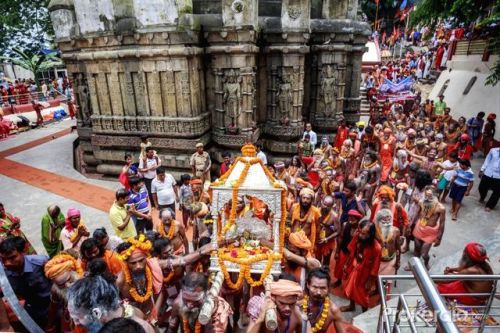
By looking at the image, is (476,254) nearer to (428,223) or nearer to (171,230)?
(428,223)

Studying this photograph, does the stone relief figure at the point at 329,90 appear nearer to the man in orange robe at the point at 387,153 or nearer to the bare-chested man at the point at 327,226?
the man in orange robe at the point at 387,153

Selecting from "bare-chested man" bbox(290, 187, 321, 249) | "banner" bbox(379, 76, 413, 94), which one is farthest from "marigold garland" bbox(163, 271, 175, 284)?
"banner" bbox(379, 76, 413, 94)

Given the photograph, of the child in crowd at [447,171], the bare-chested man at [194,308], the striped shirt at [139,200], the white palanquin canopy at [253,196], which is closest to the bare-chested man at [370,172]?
the child in crowd at [447,171]

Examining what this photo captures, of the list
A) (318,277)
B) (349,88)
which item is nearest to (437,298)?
(318,277)

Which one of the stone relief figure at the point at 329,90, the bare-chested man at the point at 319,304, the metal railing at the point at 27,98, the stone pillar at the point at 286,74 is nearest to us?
the bare-chested man at the point at 319,304

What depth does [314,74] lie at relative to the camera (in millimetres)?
11383

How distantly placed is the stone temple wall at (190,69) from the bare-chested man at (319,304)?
643 centimetres

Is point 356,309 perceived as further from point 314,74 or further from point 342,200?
point 314,74

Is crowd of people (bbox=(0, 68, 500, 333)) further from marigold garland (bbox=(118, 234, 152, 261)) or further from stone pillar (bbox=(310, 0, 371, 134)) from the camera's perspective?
stone pillar (bbox=(310, 0, 371, 134))

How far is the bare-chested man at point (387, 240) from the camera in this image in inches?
185

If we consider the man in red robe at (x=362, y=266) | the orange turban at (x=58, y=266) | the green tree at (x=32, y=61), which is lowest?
the man in red robe at (x=362, y=266)

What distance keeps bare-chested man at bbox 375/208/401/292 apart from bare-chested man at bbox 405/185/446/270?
737 millimetres

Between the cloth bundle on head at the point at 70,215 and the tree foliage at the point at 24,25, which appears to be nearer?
the cloth bundle on head at the point at 70,215

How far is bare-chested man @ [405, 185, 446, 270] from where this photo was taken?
5.03m
